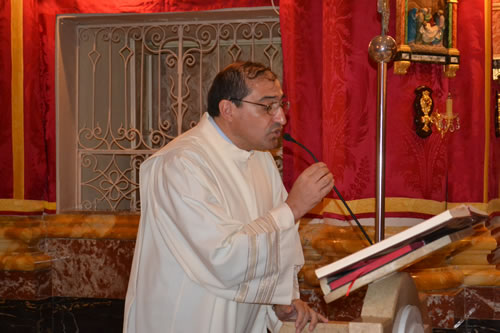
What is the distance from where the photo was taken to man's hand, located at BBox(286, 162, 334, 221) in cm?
256

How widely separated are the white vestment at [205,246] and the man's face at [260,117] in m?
0.11

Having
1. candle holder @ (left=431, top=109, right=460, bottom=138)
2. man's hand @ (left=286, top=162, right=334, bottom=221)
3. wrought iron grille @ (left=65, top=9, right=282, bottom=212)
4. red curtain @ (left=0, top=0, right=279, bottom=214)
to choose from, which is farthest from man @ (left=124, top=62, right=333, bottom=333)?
red curtain @ (left=0, top=0, right=279, bottom=214)

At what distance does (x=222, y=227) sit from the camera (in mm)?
2521

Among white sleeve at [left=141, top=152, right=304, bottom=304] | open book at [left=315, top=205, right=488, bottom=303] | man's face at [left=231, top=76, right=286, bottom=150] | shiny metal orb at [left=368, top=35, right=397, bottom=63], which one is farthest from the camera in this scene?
shiny metal orb at [left=368, top=35, right=397, bottom=63]

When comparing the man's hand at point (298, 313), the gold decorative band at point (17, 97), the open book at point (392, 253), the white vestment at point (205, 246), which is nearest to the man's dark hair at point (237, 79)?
the white vestment at point (205, 246)

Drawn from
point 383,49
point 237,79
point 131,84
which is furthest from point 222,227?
point 131,84

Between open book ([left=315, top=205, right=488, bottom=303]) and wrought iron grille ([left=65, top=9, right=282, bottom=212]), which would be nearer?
open book ([left=315, top=205, right=488, bottom=303])

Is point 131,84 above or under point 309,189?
above

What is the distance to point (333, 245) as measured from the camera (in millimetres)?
5574

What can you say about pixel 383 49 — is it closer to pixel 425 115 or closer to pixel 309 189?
pixel 309 189

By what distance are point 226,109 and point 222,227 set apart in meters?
0.59

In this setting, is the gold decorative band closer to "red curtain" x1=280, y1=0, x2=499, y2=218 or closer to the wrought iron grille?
the wrought iron grille

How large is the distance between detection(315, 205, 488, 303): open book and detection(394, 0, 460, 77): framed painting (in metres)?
3.32

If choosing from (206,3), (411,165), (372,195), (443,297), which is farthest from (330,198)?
Result: (206,3)
